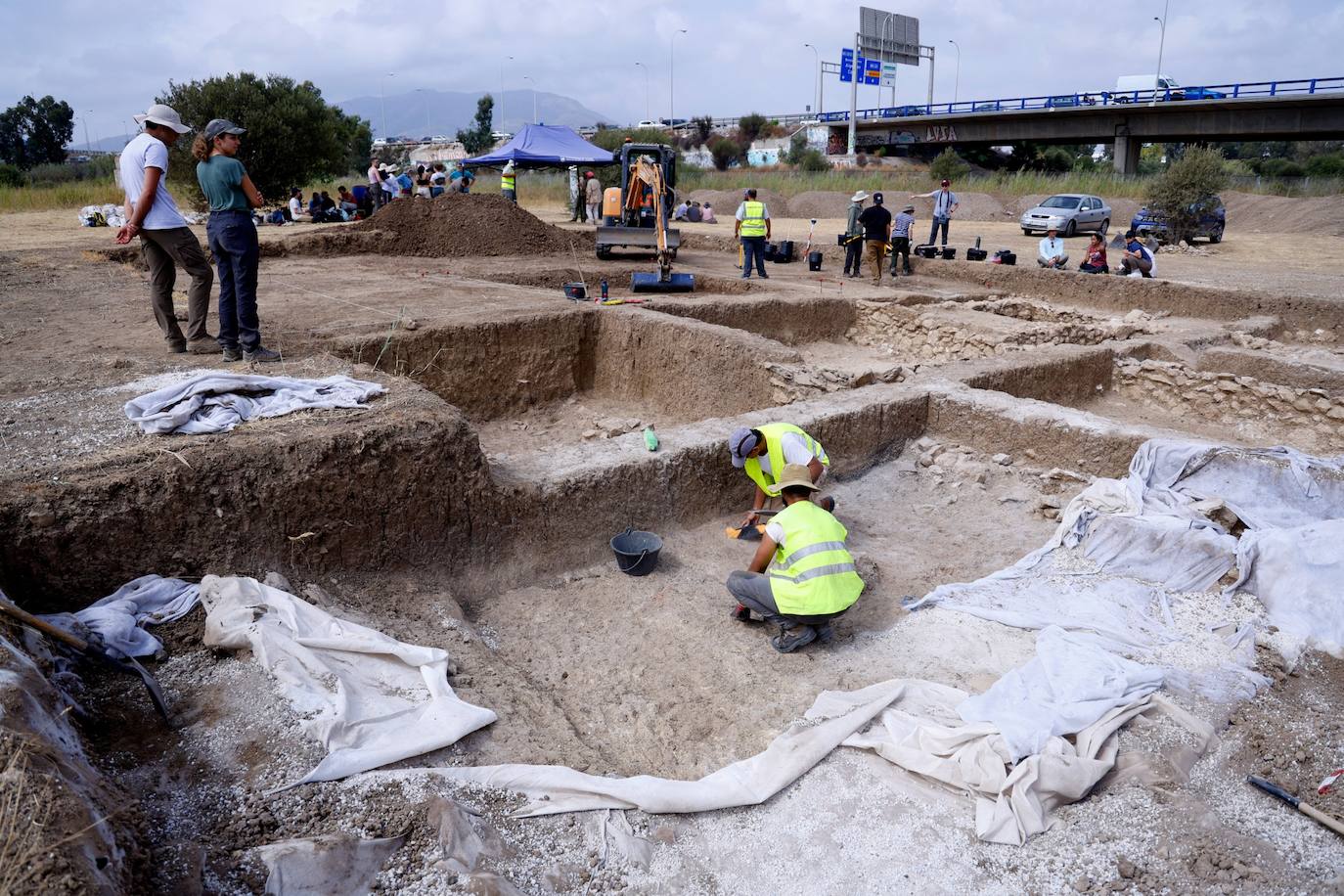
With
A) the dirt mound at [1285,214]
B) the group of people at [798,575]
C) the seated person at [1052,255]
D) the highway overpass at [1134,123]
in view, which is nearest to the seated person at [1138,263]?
the seated person at [1052,255]

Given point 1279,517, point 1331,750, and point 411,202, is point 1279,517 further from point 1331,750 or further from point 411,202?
point 411,202

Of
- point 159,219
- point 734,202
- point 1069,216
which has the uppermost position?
point 734,202

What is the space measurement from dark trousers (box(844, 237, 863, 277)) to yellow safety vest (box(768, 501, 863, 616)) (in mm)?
10587

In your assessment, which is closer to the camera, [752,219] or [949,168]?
[752,219]

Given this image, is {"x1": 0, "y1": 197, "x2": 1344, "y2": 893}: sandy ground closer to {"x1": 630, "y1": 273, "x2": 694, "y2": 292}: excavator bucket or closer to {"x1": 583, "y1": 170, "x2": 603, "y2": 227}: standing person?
{"x1": 630, "y1": 273, "x2": 694, "y2": 292}: excavator bucket

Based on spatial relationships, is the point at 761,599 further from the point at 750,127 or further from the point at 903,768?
the point at 750,127

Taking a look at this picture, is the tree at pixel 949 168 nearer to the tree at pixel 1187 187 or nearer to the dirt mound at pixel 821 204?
the dirt mound at pixel 821 204

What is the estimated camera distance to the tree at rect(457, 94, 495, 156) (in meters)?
51.8

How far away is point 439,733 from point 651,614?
68.9 inches

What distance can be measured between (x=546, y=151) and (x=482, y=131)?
1349 inches

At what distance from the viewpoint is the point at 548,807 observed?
2.57 metres

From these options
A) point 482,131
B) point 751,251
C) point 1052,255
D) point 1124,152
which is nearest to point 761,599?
point 751,251

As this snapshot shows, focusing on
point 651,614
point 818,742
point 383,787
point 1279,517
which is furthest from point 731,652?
point 1279,517

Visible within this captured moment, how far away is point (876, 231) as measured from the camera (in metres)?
12.8
